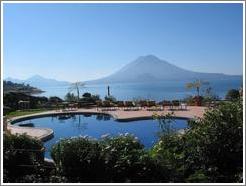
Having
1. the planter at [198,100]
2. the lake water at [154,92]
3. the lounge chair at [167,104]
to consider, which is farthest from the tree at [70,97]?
the planter at [198,100]

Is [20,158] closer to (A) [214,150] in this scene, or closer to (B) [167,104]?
(A) [214,150]

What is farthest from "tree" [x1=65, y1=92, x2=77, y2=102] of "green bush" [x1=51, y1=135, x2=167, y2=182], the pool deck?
"green bush" [x1=51, y1=135, x2=167, y2=182]

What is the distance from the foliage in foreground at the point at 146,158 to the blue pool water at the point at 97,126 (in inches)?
185

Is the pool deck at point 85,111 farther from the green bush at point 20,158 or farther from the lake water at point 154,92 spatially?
the green bush at point 20,158

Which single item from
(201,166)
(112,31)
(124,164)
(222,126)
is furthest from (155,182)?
(112,31)

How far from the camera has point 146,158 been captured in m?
5.54

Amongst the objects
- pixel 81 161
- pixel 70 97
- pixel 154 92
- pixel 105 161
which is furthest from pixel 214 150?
pixel 154 92

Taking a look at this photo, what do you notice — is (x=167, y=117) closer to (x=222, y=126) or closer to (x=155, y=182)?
(x=222, y=126)

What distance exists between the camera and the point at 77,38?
12.7 m

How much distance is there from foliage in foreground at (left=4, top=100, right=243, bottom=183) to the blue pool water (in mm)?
4691

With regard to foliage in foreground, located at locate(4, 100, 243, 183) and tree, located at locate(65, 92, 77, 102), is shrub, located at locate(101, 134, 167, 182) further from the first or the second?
tree, located at locate(65, 92, 77, 102)

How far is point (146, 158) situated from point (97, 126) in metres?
9.71

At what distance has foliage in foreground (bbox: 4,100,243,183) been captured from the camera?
5543 millimetres

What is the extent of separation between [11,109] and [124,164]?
15572 millimetres
